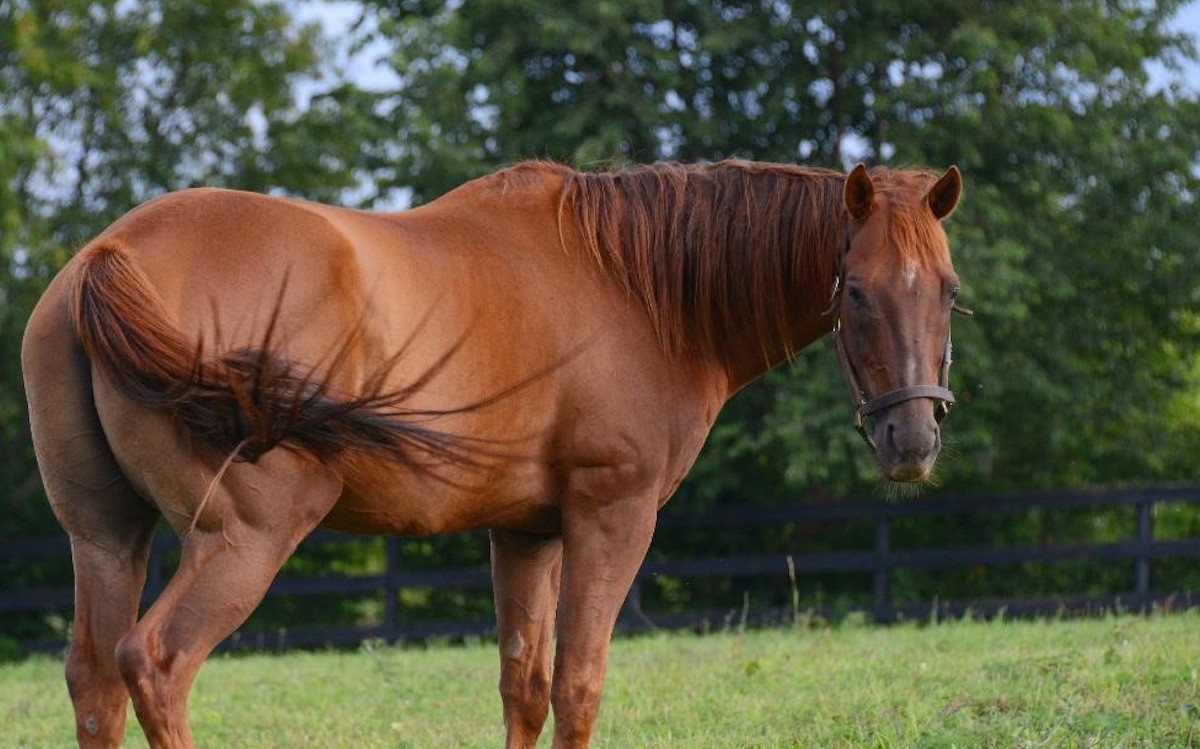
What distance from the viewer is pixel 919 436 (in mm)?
4160

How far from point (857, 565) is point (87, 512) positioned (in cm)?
989

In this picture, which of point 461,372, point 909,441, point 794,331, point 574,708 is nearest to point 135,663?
point 461,372

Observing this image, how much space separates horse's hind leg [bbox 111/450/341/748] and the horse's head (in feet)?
5.41

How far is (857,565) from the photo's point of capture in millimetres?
13078

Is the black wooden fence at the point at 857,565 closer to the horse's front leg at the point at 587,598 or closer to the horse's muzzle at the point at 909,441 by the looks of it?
the horse's front leg at the point at 587,598

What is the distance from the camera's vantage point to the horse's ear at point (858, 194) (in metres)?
4.41

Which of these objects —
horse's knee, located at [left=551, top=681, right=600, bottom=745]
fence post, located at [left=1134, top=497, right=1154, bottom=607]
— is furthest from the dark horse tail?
fence post, located at [left=1134, top=497, right=1154, bottom=607]

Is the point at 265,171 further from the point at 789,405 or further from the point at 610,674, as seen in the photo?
the point at 610,674

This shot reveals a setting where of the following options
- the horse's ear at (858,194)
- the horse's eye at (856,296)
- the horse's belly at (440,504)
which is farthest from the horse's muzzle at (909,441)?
the horse's belly at (440,504)

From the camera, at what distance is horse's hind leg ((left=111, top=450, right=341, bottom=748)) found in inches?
145

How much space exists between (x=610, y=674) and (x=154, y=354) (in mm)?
4821

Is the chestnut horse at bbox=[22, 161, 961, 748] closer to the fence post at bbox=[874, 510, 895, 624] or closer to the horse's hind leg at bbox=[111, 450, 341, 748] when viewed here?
the horse's hind leg at bbox=[111, 450, 341, 748]

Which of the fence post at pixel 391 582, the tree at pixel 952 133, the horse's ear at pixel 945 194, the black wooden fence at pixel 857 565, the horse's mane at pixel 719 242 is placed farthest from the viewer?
the tree at pixel 952 133

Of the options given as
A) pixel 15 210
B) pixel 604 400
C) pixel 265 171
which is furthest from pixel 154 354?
pixel 265 171
